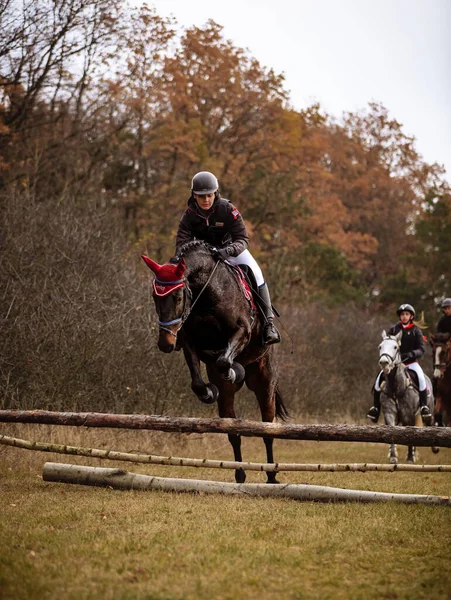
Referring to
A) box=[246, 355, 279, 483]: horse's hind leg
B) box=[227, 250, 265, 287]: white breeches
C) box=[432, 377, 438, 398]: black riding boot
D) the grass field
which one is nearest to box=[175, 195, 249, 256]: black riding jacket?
box=[227, 250, 265, 287]: white breeches

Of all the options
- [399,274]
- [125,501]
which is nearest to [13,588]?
[125,501]

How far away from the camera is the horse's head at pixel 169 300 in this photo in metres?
7.03

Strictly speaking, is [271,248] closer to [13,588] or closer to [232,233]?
[232,233]

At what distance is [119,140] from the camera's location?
23812 mm

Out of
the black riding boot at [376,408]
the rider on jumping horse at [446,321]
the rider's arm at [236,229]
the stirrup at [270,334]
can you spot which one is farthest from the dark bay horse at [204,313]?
the rider on jumping horse at [446,321]

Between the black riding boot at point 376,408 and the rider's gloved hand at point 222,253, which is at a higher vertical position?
the rider's gloved hand at point 222,253

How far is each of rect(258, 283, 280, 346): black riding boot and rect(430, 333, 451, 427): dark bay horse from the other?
6.36 m

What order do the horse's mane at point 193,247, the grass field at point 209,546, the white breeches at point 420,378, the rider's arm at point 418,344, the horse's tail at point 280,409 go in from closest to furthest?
the grass field at point 209,546 → the horse's mane at point 193,247 → the horse's tail at point 280,409 → the rider's arm at point 418,344 → the white breeches at point 420,378

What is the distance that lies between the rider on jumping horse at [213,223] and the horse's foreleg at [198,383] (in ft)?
3.58

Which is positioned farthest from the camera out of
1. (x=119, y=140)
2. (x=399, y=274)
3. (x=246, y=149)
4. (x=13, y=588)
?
(x=399, y=274)

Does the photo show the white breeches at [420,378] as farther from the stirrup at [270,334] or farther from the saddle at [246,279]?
the saddle at [246,279]

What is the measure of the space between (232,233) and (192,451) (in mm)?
6378

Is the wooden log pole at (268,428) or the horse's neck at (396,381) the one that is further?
the horse's neck at (396,381)

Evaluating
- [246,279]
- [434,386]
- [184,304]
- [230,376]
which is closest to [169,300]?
[184,304]
